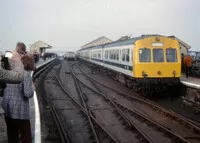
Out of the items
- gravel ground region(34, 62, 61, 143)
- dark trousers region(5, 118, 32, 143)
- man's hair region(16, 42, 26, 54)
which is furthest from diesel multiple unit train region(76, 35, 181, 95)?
dark trousers region(5, 118, 32, 143)

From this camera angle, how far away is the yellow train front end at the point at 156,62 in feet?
→ 46.6

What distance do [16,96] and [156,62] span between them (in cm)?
1101

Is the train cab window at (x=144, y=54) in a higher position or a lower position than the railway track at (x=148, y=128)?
higher

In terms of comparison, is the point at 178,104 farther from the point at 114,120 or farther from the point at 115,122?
the point at 115,122

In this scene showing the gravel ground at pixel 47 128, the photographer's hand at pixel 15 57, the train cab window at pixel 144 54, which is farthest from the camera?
the train cab window at pixel 144 54

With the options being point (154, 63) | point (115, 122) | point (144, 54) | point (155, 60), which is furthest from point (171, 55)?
point (115, 122)

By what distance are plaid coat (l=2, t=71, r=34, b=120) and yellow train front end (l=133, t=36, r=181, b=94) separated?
412 inches

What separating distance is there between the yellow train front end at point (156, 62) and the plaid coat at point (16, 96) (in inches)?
412

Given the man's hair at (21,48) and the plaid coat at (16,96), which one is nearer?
the plaid coat at (16,96)

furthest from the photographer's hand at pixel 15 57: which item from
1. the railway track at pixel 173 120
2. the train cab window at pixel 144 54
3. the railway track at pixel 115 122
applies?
the train cab window at pixel 144 54

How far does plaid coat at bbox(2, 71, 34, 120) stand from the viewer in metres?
4.14

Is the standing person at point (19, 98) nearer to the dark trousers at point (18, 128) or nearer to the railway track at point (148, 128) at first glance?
the dark trousers at point (18, 128)

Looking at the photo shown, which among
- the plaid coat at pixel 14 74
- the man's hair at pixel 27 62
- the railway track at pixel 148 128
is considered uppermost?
the man's hair at pixel 27 62

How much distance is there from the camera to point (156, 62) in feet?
47.1
